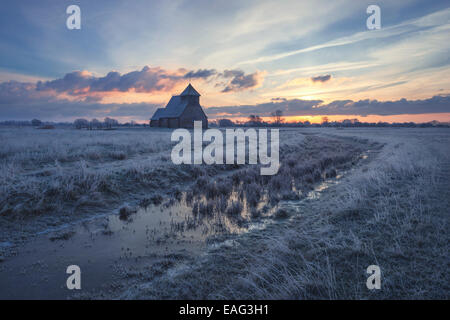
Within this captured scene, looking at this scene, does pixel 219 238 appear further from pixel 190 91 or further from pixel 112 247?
pixel 190 91

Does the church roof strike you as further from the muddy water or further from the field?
the muddy water

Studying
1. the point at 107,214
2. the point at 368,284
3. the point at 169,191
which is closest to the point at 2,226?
the point at 107,214

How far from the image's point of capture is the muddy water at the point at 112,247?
4.35 m

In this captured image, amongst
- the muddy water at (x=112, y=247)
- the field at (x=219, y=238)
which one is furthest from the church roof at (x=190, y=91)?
the muddy water at (x=112, y=247)

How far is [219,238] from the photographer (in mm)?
6164

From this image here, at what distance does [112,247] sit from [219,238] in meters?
2.72

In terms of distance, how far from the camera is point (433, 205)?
6480mm

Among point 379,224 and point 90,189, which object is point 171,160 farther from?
point 379,224

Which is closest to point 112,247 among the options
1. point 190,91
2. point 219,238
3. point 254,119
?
point 219,238

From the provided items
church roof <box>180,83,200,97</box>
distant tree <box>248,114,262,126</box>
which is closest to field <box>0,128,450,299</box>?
church roof <box>180,83,200,97</box>

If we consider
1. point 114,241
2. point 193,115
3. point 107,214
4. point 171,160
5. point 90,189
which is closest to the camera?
point 114,241

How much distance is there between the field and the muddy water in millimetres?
31
